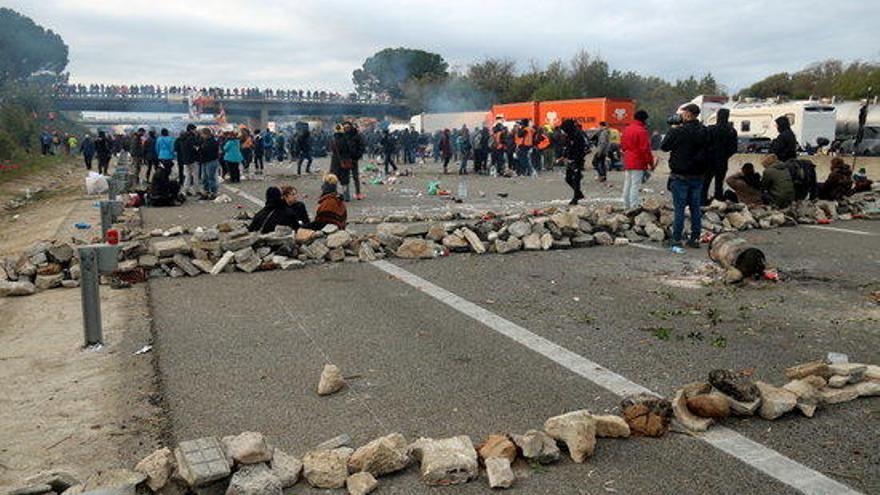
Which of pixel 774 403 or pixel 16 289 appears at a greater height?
pixel 774 403

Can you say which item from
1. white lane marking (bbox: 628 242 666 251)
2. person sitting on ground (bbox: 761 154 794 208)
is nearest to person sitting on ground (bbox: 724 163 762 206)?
person sitting on ground (bbox: 761 154 794 208)

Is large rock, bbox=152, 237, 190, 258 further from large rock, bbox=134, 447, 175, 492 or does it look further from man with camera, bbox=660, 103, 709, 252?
man with camera, bbox=660, 103, 709, 252

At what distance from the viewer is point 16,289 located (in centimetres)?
823

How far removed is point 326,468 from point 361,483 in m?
0.21

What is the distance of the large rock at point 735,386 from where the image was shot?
14.1 feet

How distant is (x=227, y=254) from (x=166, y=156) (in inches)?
492

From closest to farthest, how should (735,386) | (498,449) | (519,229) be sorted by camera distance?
(498,449) < (735,386) < (519,229)

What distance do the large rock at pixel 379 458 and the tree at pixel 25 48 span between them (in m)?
83.1

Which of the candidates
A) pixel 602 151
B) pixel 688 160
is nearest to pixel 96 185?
pixel 602 151

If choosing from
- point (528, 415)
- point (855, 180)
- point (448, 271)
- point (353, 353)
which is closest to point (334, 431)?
point (528, 415)

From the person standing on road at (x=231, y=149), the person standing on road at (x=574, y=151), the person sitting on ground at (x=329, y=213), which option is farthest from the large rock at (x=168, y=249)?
the person standing on road at (x=231, y=149)

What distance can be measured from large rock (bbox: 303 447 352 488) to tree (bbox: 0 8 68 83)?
272ft

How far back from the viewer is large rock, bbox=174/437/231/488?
135 inches

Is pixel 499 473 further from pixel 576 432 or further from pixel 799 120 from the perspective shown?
pixel 799 120
